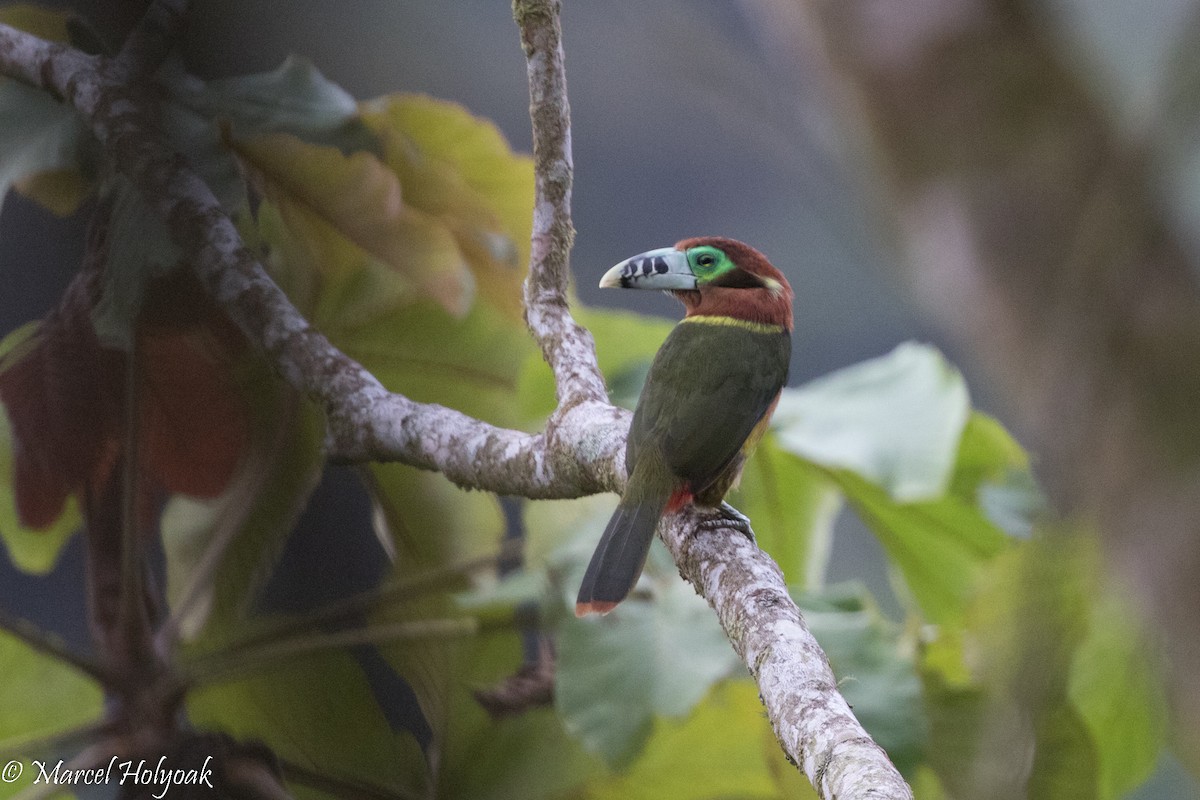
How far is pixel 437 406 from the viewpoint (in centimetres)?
75

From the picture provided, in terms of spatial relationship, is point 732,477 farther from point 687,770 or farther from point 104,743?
point 104,743

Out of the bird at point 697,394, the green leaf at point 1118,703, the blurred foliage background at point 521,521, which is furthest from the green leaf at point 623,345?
the green leaf at point 1118,703

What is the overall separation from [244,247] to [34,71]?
160 millimetres

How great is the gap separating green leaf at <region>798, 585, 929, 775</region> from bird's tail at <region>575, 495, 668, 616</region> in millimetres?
167

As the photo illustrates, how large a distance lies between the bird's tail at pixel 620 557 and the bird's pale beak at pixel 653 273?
0.19m

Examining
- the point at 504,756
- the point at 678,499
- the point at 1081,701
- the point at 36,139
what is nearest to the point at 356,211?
the point at 36,139

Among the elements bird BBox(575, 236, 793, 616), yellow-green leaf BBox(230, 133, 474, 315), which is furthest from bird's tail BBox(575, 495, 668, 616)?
yellow-green leaf BBox(230, 133, 474, 315)

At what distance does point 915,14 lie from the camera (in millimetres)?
639

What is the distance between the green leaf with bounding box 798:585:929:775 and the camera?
76 cm

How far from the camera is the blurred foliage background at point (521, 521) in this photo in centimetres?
69

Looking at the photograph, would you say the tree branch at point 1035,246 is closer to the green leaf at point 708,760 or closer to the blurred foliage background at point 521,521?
the blurred foliage background at point 521,521

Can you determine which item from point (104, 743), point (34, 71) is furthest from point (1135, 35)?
point (104, 743)

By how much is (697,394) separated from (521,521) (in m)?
0.27

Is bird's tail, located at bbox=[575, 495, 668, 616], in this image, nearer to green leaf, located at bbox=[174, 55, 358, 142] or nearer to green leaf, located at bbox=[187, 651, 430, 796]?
green leaf, located at bbox=[187, 651, 430, 796]
